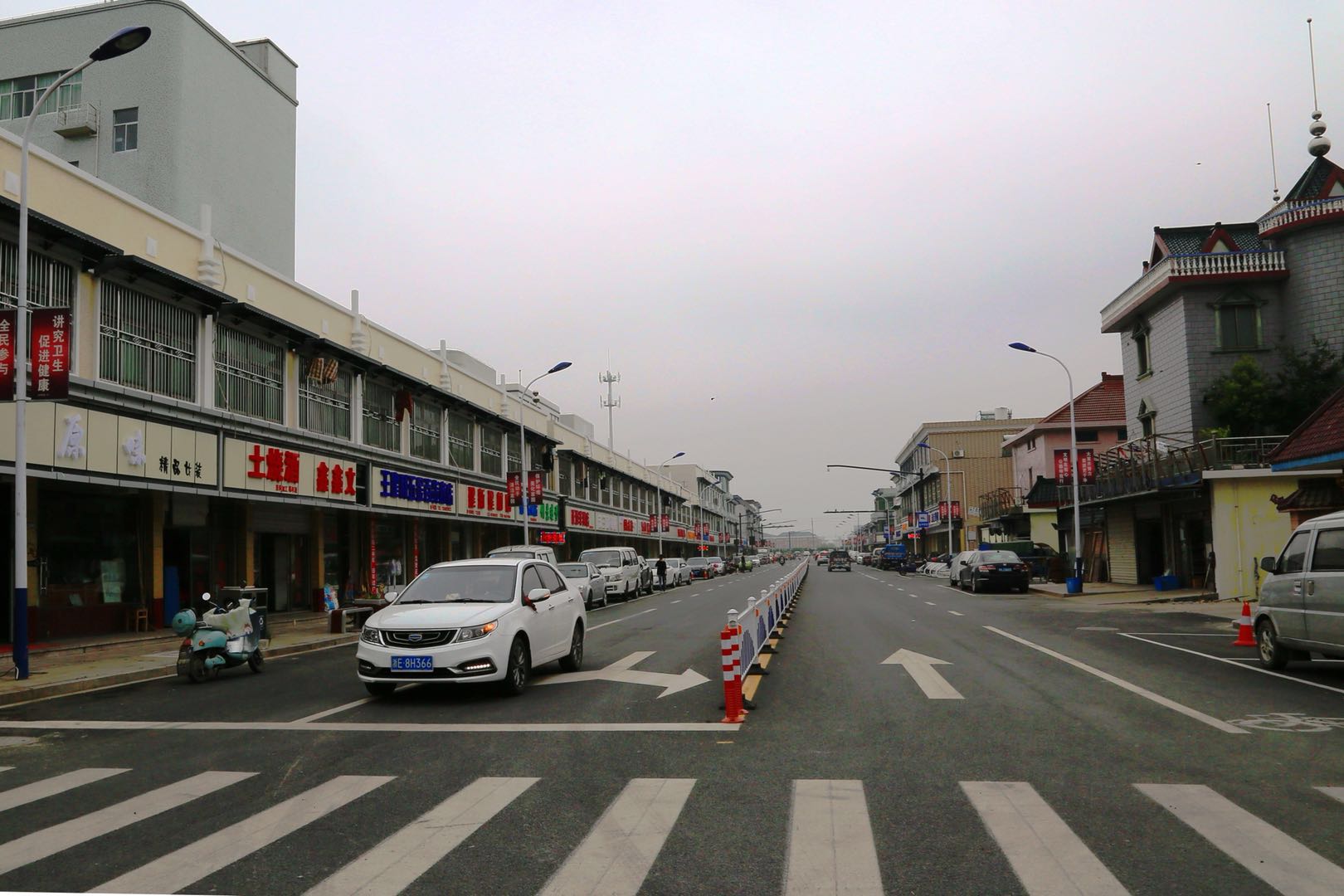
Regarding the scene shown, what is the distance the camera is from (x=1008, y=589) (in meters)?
38.2

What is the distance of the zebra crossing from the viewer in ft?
16.1

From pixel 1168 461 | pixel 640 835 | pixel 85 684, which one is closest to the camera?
pixel 640 835

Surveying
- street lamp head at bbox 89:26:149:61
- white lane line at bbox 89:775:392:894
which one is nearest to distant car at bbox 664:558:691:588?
street lamp head at bbox 89:26:149:61

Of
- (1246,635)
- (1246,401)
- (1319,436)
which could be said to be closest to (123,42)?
(1246,635)

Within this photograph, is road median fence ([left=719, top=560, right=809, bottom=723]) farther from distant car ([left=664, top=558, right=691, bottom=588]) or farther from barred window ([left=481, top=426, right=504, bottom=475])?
distant car ([left=664, top=558, right=691, bottom=588])

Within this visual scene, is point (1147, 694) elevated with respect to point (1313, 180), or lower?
lower

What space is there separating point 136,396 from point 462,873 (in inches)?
719

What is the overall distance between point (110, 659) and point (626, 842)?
15.0 meters

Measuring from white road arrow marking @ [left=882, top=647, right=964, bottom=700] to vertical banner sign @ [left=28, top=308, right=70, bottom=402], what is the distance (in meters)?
12.9

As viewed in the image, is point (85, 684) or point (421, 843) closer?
point (421, 843)

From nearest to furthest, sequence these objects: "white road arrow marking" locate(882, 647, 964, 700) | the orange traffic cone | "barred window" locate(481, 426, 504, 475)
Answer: "white road arrow marking" locate(882, 647, 964, 700) → the orange traffic cone → "barred window" locate(481, 426, 504, 475)

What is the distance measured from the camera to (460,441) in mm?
40281

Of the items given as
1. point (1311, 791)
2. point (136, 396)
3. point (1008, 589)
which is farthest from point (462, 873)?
point (1008, 589)

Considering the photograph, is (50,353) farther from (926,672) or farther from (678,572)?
(678,572)
